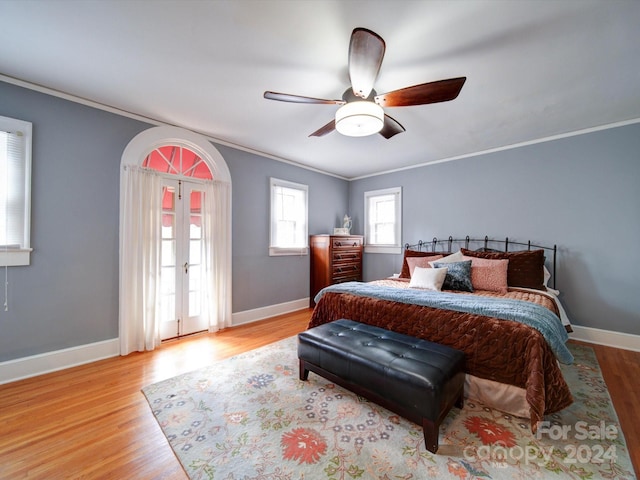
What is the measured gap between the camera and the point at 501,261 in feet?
10.8

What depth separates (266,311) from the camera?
170 inches

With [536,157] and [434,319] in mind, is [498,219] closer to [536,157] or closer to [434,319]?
[536,157]

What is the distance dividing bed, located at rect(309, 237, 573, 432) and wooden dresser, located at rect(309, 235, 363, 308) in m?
1.56

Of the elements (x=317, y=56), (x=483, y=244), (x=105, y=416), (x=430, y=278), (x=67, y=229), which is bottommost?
(x=105, y=416)

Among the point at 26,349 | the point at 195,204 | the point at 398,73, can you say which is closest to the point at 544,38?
the point at 398,73

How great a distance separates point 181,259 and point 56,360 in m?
1.50

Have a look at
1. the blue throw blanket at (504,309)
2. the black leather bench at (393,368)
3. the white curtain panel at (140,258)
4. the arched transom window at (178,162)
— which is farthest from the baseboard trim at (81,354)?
the black leather bench at (393,368)

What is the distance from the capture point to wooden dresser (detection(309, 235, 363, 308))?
4.73m

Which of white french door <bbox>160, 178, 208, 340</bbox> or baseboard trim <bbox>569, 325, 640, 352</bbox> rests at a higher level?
white french door <bbox>160, 178, 208, 340</bbox>

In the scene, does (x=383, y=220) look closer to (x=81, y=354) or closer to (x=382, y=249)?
(x=382, y=249)

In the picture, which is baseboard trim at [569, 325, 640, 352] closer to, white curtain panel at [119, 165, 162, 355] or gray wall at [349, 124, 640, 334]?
gray wall at [349, 124, 640, 334]

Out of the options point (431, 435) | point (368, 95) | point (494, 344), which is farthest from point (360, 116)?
point (431, 435)

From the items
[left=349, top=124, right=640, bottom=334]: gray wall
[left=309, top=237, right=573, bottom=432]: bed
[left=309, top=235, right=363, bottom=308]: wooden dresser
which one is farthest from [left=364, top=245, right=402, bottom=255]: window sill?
[left=309, top=237, right=573, bottom=432]: bed

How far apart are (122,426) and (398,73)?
3414mm
